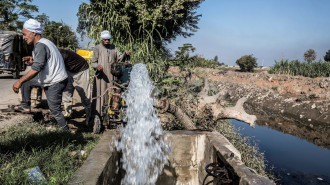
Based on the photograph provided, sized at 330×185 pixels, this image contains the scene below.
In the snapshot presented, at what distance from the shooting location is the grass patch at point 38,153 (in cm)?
229

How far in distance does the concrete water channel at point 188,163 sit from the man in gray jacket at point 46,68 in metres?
1.17

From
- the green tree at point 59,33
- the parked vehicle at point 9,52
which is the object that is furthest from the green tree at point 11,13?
the parked vehicle at point 9,52

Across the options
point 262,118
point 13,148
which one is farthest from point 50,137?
point 262,118

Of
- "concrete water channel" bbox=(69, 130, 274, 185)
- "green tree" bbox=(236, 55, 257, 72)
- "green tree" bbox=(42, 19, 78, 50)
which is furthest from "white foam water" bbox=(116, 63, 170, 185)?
"green tree" bbox=(236, 55, 257, 72)

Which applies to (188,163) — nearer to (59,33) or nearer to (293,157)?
(293,157)

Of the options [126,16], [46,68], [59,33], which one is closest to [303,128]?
[126,16]

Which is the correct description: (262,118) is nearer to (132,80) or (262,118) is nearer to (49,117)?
(132,80)

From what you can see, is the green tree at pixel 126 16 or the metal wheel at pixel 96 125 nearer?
the metal wheel at pixel 96 125

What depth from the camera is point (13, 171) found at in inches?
87.7

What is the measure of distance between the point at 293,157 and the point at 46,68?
7.42 metres

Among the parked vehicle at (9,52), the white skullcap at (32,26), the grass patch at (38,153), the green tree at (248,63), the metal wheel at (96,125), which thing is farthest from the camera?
the green tree at (248,63)

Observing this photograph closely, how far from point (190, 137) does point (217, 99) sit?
2.12 metres

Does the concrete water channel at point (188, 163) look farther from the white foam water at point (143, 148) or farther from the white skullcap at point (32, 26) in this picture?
the white skullcap at point (32, 26)

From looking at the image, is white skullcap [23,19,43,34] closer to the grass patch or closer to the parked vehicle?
the grass patch
